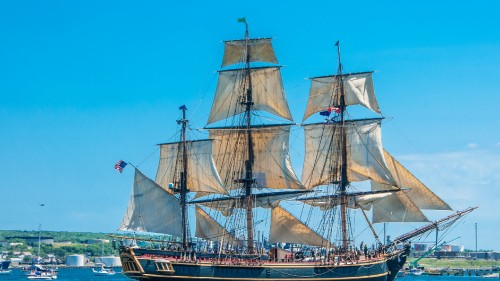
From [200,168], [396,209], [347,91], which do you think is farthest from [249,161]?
[396,209]

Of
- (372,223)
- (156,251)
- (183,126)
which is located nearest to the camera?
(156,251)

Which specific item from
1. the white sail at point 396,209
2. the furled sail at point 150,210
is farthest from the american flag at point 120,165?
the white sail at point 396,209

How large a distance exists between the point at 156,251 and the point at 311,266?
17.1 metres

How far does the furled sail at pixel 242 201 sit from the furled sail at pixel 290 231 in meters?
1.15

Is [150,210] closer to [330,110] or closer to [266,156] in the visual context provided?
[266,156]

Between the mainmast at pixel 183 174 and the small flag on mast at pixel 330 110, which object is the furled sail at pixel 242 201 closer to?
the mainmast at pixel 183 174

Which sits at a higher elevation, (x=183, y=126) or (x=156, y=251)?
(x=183, y=126)

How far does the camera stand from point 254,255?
9706cm

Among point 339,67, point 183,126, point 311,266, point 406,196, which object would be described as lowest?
point 311,266

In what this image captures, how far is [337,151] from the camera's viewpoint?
349ft

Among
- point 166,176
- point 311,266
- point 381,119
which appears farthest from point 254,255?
point 381,119

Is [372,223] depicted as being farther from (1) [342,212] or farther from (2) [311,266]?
(2) [311,266]

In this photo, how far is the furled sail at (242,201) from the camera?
104 m

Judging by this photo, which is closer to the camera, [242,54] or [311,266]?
[311,266]
